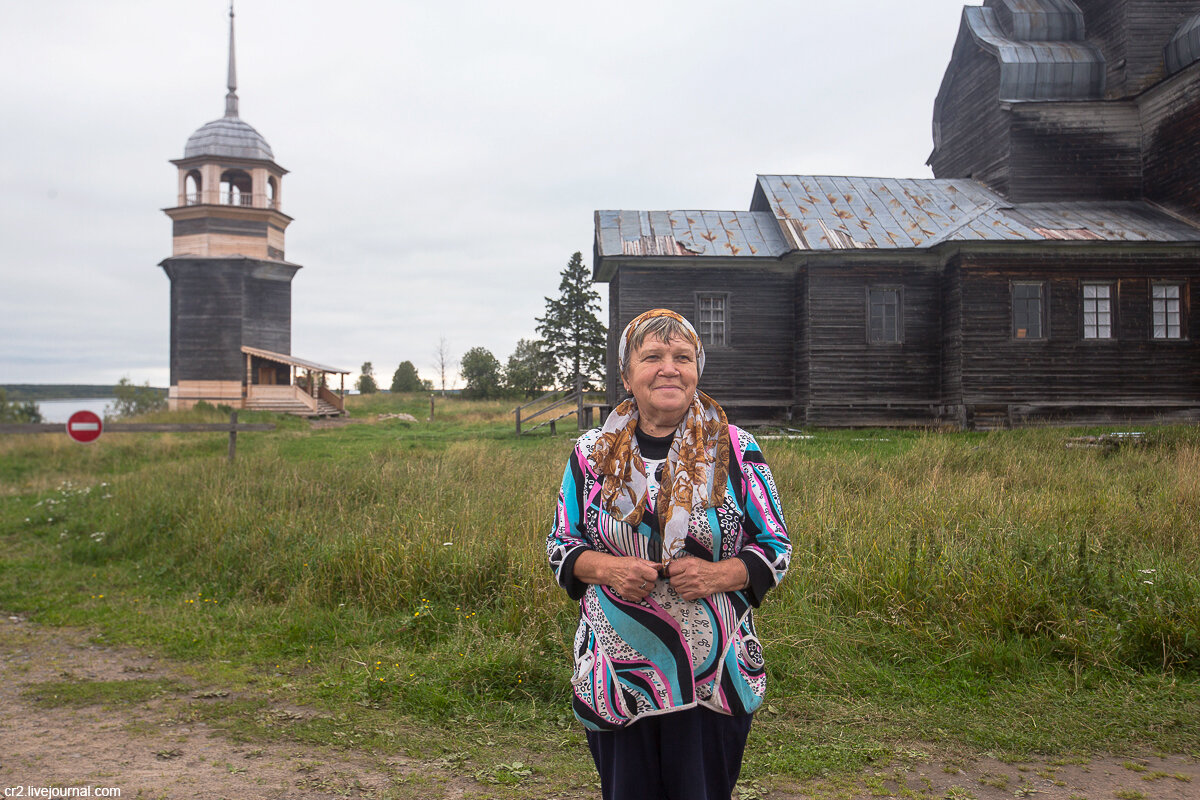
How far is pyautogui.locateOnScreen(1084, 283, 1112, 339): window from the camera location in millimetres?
17594

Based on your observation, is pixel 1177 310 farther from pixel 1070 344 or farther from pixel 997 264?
pixel 997 264

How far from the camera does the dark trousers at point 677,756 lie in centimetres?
221

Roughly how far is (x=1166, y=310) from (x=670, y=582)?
65.8 feet

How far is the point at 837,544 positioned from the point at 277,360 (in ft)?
93.5

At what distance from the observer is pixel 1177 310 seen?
1772 centimetres

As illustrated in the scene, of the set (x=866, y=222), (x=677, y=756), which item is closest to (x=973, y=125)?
(x=866, y=222)

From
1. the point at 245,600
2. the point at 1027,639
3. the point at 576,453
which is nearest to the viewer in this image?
the point at 576,453

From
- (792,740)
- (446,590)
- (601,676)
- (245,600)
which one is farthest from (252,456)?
(601,676)

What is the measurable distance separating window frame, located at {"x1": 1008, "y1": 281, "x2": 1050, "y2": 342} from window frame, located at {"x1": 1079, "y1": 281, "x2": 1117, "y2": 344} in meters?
0.75

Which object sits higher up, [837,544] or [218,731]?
[837,544]

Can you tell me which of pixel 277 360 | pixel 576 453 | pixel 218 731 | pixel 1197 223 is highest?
pixel 1197 223

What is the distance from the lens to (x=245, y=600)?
6.52 metres

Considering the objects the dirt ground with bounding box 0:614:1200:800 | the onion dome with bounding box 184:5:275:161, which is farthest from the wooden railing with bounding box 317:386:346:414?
the dirt ground with bounding box 0:614:1200:800

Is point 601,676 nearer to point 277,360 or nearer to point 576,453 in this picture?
point 576,453
